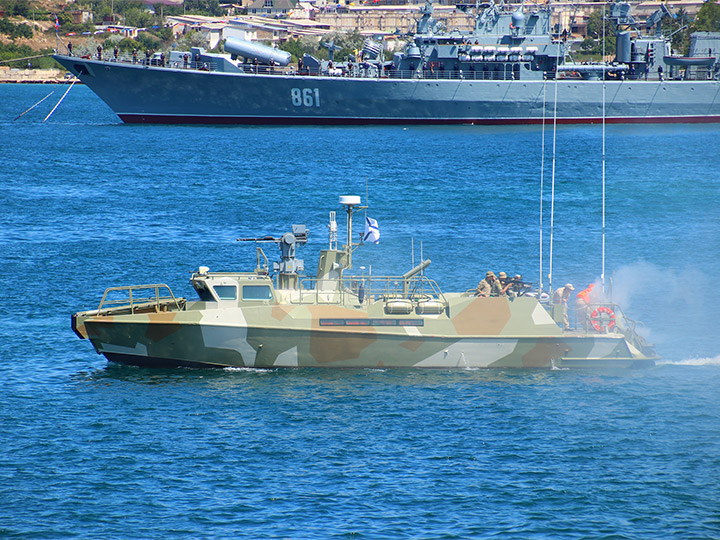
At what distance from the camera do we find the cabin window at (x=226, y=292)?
90.6ft

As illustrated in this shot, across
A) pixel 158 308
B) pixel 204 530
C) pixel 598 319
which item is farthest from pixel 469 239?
pixel 204 530

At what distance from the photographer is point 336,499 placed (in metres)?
20.6

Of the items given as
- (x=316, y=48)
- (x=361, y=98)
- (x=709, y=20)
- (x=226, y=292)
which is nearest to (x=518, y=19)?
(x=361, y=98)

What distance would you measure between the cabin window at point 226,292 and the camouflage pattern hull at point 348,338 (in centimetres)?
39

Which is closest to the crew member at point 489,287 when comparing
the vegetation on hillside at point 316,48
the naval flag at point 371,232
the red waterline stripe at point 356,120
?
the naval flag at point 371,232

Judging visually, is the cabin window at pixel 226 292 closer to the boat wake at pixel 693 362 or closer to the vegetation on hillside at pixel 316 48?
the boat wake at pixel 693 362

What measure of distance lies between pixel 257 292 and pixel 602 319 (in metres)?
10.1

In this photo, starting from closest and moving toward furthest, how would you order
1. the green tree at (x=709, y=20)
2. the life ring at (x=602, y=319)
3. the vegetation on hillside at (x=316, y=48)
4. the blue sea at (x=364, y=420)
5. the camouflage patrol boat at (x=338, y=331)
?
the blue sea at (x=364, y=420) → the camouflage patrol boat at (x=338, y=331) → the life ring at (x=602, y=319) → the green tree at (x=709, y=20) → the vegetation on hillside at (x=316, y=48)

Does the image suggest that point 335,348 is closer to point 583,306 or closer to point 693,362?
point 583,306

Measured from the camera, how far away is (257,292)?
91.0 feet

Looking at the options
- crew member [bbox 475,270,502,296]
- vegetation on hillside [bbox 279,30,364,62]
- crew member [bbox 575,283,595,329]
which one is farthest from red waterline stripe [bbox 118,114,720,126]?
crew member [bbox 475,270,502,296]

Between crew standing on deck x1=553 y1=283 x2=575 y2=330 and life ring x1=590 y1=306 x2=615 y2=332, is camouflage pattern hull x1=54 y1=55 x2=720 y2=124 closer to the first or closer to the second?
life ring x1=590 y1=306 x2=615 y2=332

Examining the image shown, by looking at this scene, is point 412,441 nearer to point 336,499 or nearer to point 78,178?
point 336,499

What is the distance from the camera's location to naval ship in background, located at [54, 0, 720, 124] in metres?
99.1
